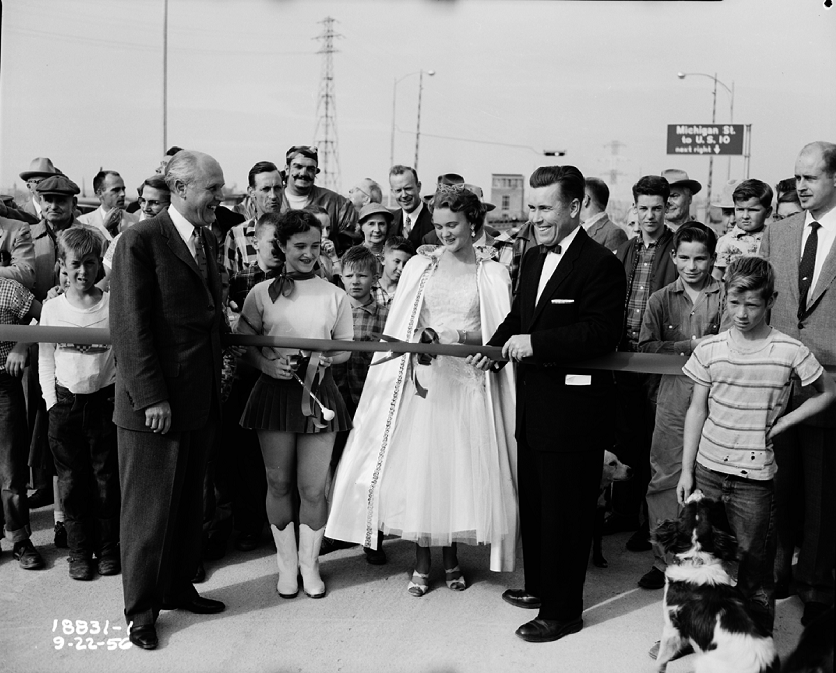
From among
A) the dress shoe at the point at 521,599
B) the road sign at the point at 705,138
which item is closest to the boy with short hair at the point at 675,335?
the dress shoe at the point at 521,599

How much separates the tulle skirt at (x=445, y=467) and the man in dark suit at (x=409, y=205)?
9.89 feet

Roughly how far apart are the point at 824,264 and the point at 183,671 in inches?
137

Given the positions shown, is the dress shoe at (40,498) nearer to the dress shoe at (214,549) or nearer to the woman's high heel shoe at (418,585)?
the dress shoe at (214,549)

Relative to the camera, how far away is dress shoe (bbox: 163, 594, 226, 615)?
14.5ft

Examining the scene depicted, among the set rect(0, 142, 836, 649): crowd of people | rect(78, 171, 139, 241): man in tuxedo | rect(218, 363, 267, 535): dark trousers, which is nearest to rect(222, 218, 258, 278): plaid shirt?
rect(0, 142, 836, 649): crowd of people

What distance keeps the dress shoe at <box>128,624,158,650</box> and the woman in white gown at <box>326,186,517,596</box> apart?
106 centimetres

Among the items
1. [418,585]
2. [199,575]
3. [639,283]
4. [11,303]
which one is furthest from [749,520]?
[11,303]

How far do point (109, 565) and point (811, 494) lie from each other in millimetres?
3665

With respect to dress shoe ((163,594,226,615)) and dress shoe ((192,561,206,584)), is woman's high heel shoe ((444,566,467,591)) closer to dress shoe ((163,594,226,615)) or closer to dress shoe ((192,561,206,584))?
dress shoe ((163,594,226,615))

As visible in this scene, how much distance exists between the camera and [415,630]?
168 inches

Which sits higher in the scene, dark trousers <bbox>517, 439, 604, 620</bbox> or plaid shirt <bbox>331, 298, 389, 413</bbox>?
plaid shirt <bbox>331, 298, 389, 413</bbox>

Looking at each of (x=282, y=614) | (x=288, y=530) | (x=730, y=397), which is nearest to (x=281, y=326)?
(x=288, y=530)

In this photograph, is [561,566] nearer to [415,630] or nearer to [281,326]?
[415,630]

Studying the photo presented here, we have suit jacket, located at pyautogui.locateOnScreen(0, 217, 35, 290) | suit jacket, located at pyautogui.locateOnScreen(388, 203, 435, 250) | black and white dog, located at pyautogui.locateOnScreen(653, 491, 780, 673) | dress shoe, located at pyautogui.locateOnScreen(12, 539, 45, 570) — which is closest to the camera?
black and white dog, located at pyautogui.locateOnScreen(653, 491, 780, 673)
